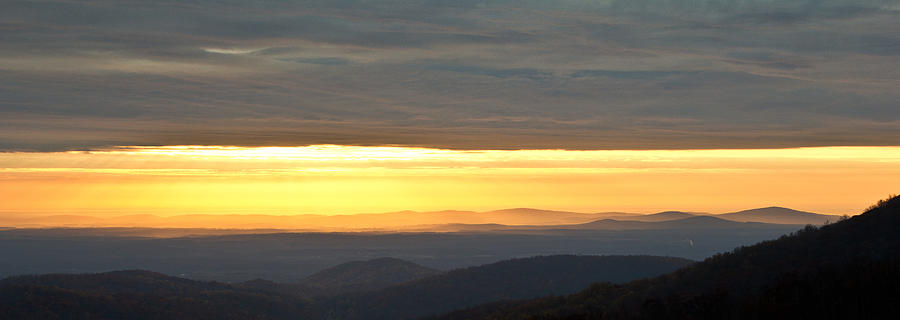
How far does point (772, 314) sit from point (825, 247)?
3360 centimetres

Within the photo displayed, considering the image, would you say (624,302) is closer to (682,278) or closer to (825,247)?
(682,278)

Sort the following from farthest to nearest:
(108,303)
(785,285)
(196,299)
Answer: (196,299), (108,303), (785,285)

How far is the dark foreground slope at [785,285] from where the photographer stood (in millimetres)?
30223

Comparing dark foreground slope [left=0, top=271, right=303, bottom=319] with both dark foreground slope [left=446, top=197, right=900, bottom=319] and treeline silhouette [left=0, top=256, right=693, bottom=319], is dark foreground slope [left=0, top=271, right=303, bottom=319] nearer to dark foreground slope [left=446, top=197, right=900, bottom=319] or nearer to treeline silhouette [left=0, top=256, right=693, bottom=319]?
treeline silhouette [left=0, top=256, right=693, bottom=319]

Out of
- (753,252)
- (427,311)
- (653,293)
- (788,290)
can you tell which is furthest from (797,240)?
(427,311)

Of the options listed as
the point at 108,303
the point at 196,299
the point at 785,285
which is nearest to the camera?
the point at 785,285

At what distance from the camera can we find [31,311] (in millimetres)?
135625

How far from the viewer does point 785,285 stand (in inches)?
1410

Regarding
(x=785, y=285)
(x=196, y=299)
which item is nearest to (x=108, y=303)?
(x=196, y=299)

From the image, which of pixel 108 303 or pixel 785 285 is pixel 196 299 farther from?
pixel 785 285

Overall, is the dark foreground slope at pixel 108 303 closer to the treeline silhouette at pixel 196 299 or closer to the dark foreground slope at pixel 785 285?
the treeline silhouette at pixel 196 299

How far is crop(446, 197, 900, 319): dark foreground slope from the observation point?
30.2 m

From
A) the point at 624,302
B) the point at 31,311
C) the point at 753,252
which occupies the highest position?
the point at 753,252

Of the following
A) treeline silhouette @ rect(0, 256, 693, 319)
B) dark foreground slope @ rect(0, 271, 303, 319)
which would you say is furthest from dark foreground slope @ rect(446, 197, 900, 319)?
treeline silhouette @ rect(0, 256, 693, 319)
